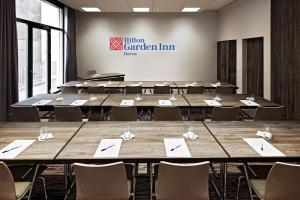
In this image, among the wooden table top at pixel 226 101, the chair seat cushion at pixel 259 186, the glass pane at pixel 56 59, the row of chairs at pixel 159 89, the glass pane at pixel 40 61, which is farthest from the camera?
the glass pane at pixel 56 59

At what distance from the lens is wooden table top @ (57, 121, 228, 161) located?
8.56 ft

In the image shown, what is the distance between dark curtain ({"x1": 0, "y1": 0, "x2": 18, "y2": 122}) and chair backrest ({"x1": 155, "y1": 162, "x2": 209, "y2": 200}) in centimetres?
463

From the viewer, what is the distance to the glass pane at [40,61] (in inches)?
362

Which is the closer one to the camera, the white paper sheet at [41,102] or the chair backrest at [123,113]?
the chair backrest at [123,113]

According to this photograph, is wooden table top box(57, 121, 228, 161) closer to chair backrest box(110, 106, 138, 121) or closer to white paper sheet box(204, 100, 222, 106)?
chair backrest box(110, 106, 138, 121)

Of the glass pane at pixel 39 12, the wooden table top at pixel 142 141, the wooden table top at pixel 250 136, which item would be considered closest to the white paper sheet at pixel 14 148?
the wooden table top at pixel 142 141

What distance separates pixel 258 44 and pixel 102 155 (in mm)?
7634

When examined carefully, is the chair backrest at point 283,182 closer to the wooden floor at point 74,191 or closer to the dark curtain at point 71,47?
the wooden floor at point 74,191

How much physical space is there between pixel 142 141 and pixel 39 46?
7.42 m

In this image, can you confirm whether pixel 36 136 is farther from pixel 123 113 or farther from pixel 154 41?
pixel 154 41

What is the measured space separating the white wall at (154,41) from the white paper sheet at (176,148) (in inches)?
409

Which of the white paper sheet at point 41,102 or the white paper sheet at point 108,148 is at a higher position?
the white paper sheet at point 41,102

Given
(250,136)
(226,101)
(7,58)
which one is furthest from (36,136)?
(7,58)

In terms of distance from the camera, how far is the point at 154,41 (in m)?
13.2
